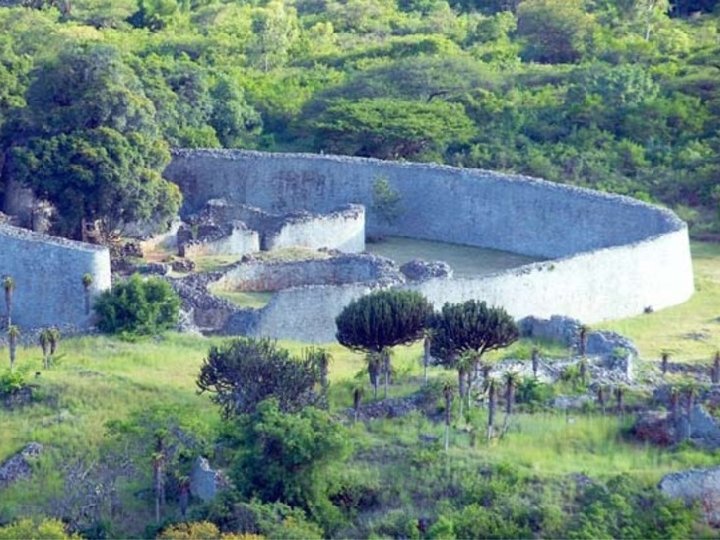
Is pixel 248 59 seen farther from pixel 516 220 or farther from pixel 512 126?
pixel 516 220

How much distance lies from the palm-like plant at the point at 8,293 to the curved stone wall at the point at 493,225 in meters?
5.42

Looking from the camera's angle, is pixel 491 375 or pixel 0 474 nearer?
pixel 0 474

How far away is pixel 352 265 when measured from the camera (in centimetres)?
4966

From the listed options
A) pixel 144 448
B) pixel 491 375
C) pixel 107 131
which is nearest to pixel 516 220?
pixel 107 131

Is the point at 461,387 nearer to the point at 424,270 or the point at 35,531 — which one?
the point at 35,531

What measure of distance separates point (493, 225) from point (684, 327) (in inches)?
363

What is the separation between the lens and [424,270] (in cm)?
4981

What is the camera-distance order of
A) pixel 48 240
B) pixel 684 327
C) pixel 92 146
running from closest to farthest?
pixel 48 240
pixel 684 327
pixel 92 146

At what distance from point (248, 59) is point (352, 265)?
32122 millimetres

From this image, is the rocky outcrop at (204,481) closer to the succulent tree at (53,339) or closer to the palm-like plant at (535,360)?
the succulent tree at (53,339)

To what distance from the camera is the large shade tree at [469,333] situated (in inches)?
1580

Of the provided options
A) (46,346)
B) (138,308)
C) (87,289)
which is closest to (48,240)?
(87,289)

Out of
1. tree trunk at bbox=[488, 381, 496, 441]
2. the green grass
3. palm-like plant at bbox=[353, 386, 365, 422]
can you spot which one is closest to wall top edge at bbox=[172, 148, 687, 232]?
the green grass

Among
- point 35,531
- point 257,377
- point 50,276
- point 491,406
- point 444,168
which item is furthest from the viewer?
point 444,168
